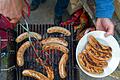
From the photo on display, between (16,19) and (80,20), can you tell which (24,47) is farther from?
(80,20)

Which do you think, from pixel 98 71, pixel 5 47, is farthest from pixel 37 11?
pixel 98 71

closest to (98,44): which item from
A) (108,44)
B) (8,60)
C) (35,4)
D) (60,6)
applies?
(108,44)

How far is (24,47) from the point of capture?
4.41 ft

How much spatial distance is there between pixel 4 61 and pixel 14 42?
0.10 meters

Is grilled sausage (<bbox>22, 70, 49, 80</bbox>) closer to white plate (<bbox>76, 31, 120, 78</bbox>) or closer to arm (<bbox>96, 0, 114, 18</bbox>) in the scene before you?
white plate (<bbox>76, 31, 120, 78</bbox>)

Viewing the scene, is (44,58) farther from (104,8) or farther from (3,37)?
(104,8)

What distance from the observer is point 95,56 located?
53.1 inches

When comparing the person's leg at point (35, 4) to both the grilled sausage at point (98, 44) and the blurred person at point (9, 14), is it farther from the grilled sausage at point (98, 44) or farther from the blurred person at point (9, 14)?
the grilled sausage at point (98, 44)

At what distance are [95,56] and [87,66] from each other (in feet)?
0.19

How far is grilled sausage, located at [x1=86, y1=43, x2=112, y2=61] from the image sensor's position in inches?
52.9

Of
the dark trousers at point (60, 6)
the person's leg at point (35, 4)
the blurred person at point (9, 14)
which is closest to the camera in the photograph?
the blurred person at point (9, 14)

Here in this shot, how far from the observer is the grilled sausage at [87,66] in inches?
52.8

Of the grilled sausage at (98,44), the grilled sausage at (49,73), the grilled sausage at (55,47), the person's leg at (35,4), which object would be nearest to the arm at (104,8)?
the grilled sausage at (98,44)

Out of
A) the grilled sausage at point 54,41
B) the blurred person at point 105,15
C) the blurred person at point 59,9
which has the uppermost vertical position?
the blurred person at point 59,9
